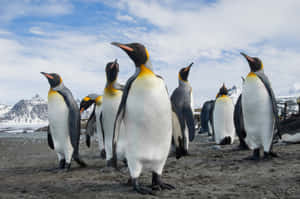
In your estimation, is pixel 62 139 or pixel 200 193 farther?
pixel 62 139

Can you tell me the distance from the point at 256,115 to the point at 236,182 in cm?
187

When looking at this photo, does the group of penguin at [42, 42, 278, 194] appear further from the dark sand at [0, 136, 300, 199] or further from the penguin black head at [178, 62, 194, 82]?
the dark sand at [0, 136, 300, 199]

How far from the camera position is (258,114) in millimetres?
5156

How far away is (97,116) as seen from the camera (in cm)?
635

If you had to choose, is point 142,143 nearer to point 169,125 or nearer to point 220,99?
point 169,125

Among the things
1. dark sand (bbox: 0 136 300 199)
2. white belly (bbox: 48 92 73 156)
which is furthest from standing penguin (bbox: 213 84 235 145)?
white belly (bbox: 48 92 73 156)

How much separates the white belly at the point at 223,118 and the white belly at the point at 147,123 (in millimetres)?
5916

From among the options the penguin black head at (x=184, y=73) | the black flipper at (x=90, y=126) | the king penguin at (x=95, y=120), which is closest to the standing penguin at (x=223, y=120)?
the penguin black head at (x=184, y=73)

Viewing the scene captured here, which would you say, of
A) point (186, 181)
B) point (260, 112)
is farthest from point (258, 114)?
point (186, 181)

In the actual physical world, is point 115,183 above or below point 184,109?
below

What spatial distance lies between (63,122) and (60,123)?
57 millimetres

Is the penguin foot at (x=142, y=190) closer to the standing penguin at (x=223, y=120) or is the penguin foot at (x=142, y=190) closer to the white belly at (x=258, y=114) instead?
the white belly at (x=258, y=114)

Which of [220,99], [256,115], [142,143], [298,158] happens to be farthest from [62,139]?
[220,99]

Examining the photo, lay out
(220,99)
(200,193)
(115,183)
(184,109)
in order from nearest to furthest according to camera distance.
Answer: (200,193) → (115,183) → (184,109) → (220,99)
